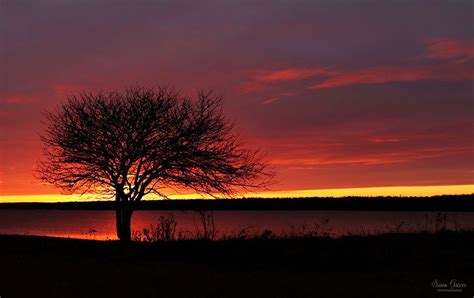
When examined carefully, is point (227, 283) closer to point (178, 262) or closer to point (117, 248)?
point (178, 262)

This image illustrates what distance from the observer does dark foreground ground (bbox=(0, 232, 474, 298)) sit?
11.9 meters

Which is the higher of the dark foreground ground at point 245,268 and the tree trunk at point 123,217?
the tree trunk at point 123,217

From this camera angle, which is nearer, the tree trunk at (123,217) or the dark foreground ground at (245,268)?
the dark foreground ground at (245,268)

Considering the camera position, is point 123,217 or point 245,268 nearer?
point 245,268

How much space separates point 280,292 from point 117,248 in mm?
9239

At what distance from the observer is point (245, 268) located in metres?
15.2

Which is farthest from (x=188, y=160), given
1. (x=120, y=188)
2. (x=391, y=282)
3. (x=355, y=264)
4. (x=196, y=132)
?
(x=391, y=282)

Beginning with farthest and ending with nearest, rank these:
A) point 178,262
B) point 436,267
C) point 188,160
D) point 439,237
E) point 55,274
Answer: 1. point 188,160
2. point 439,237
3. point 178,262
4. point 436,267
5. point 55,274

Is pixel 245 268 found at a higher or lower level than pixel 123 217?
lower

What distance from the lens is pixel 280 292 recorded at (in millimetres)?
11648

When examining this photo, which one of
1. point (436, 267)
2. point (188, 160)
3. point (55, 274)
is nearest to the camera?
Result: point (55, 274)

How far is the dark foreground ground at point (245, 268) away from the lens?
39.2 feet

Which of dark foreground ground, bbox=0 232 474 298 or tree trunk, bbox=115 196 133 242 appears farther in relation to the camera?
tree trunk, bbox=115 196 133 242

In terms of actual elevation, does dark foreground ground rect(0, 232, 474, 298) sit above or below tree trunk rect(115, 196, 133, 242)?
below
